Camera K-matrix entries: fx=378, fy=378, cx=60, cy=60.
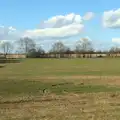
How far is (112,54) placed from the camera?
182m

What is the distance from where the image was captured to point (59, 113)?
13648 millimetres

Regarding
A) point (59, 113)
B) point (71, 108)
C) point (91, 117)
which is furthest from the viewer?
point (71, 108)

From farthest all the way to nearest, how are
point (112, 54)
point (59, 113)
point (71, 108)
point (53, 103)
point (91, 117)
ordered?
point (112, 54), point (53, 103), point (71, 108), point (59, 113), point (91, 117)

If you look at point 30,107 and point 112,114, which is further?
→ point 30,107

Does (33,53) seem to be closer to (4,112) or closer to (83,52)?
(83,52)

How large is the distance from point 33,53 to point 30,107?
554ft

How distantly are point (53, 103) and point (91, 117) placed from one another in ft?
13.7

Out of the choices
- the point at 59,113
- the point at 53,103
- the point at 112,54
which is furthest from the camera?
the point at 112,54

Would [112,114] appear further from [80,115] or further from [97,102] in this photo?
[97,102]

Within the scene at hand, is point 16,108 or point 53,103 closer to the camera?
point 16,108

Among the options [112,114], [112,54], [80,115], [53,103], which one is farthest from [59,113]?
[112,54]

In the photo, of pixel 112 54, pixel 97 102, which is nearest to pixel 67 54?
pixel 112 54

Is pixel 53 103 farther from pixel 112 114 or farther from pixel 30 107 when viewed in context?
pixel 112 114

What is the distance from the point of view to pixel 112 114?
43.7 ft
